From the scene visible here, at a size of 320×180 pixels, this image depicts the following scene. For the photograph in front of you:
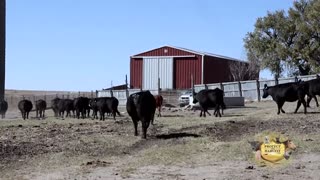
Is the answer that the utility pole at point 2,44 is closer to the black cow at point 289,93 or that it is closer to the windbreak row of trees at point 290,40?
the windbreak row of trees at point 290,40

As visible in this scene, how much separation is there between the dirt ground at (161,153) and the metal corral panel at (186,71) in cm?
6273

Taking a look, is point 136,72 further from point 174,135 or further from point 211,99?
point 174,135

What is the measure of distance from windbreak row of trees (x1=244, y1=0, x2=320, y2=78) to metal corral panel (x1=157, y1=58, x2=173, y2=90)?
13.6 m

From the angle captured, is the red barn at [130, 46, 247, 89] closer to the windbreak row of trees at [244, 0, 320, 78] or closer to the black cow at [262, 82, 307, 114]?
the windbreak row of trees at [244, 0, 320, 78]

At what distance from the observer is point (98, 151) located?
1631 centimetres

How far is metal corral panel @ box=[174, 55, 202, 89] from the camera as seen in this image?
280 ft

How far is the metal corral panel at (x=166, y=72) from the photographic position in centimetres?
8700

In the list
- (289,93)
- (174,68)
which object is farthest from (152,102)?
(174,68)

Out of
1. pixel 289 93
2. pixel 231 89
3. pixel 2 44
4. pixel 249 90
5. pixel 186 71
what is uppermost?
pixel 2 44

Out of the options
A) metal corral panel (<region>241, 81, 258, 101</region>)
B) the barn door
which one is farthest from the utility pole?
the barn door

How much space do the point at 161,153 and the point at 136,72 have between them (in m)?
74.3

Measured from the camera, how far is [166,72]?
87.2 meters

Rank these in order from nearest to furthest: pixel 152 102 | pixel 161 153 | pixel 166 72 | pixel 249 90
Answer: pixel 161 153, pixel 152 102, pixel 249 90, pixel 166 72

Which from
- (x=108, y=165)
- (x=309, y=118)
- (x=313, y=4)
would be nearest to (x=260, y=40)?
(x=313, y=4)
